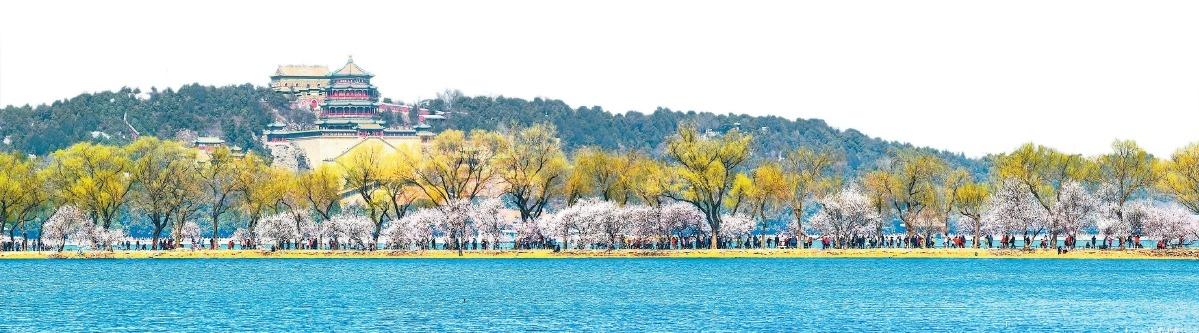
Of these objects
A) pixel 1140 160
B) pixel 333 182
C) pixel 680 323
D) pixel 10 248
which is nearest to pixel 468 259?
pixel 333 182

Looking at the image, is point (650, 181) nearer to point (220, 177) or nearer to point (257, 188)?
point (257, 188)

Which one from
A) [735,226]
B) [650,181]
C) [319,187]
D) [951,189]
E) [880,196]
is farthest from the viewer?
[951,189]

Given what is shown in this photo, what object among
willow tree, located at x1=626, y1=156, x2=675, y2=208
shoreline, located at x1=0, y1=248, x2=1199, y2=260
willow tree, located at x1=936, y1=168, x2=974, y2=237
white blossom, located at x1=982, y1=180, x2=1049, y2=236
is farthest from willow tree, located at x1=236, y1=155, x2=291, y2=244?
white blossom, located at x1=982, y1=180, x2=1049, y2=236

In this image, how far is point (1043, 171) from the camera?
11262 cm

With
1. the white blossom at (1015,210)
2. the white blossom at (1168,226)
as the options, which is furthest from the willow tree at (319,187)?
the white blossom at (1168,226)

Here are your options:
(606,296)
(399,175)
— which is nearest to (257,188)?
(399,175)

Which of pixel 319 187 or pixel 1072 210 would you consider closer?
pixel 1072 210

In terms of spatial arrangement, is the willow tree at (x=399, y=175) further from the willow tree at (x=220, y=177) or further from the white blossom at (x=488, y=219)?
the willow tree at (x=220, y=177)

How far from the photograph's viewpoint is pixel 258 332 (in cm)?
5712

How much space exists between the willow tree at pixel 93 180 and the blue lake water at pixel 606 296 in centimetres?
1099

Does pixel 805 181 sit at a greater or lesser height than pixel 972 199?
greater

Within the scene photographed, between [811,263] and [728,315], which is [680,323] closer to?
[728,315]

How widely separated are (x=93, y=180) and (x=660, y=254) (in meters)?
34.0

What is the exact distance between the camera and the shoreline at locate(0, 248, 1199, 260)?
329 feet
